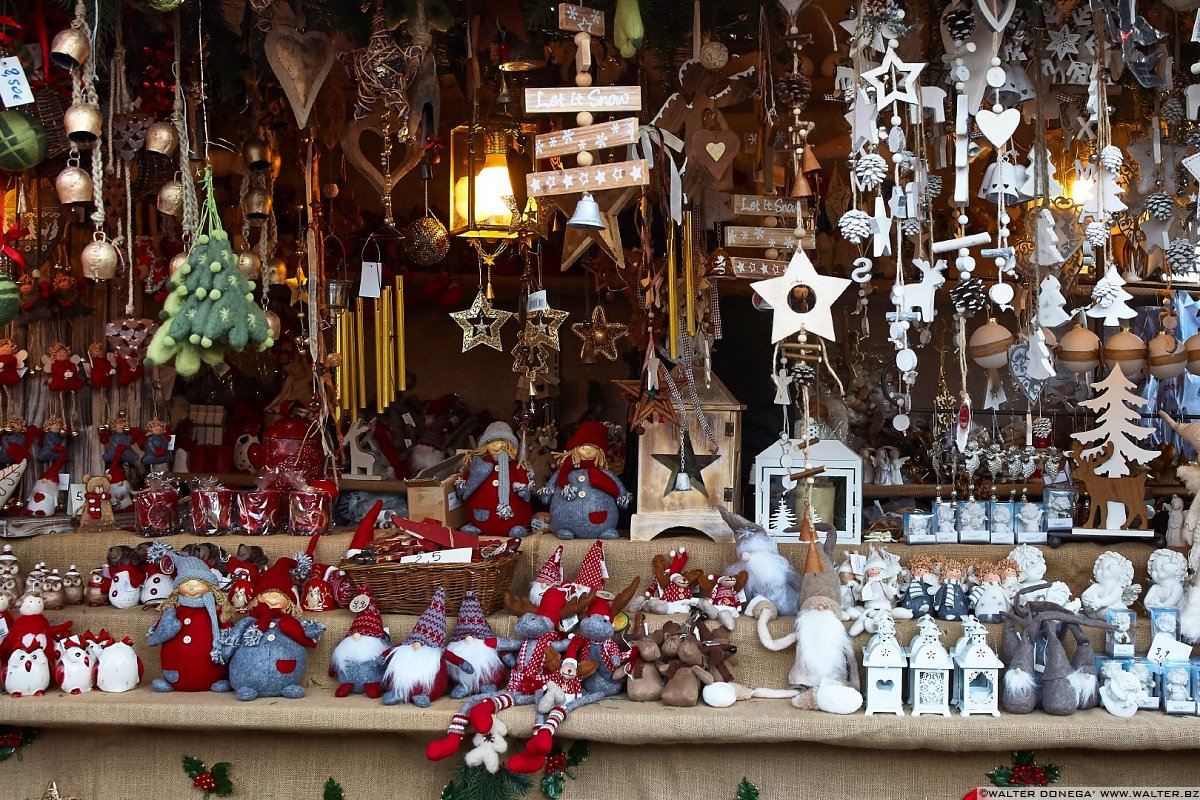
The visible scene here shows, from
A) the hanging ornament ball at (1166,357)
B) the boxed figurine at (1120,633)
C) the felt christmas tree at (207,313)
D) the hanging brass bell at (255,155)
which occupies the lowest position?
the boxed figurine at (1120,633)

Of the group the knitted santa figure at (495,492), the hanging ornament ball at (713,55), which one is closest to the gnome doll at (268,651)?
the knitted santa figure at (495,492)

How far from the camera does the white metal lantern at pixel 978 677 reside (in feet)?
10.8

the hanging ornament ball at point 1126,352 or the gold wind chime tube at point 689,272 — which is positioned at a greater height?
the gold wind chime tube at point 689,272

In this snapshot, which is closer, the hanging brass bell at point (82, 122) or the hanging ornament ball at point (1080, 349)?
the hanging brass bell at point (82, 122)

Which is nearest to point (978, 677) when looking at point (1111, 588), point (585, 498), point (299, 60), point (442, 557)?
point (1111, 588)

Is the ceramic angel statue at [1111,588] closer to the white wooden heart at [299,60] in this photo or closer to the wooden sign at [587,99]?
the wooden sign at [587,99]

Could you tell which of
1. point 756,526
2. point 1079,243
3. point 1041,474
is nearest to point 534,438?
point 756,526

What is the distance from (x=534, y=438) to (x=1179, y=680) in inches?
88.5

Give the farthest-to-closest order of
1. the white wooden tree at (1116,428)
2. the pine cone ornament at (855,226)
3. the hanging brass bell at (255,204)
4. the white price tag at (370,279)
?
the white price tag at (370,279) < the hanging brass bell at (255,204) < the white wooden tree at (1116,428) < the pine cone ornament at (855,226)

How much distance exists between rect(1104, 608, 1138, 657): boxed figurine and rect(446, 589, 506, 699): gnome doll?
5.41 feet

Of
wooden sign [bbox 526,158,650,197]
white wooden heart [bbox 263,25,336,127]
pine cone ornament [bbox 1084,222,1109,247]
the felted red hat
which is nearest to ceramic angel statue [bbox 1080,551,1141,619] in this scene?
pine cone ornament [bbox 1084,222,1109,247]

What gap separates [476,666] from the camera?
3414 millimetres

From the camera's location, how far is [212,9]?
362 centimetres

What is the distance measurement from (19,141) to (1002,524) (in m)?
2.98
